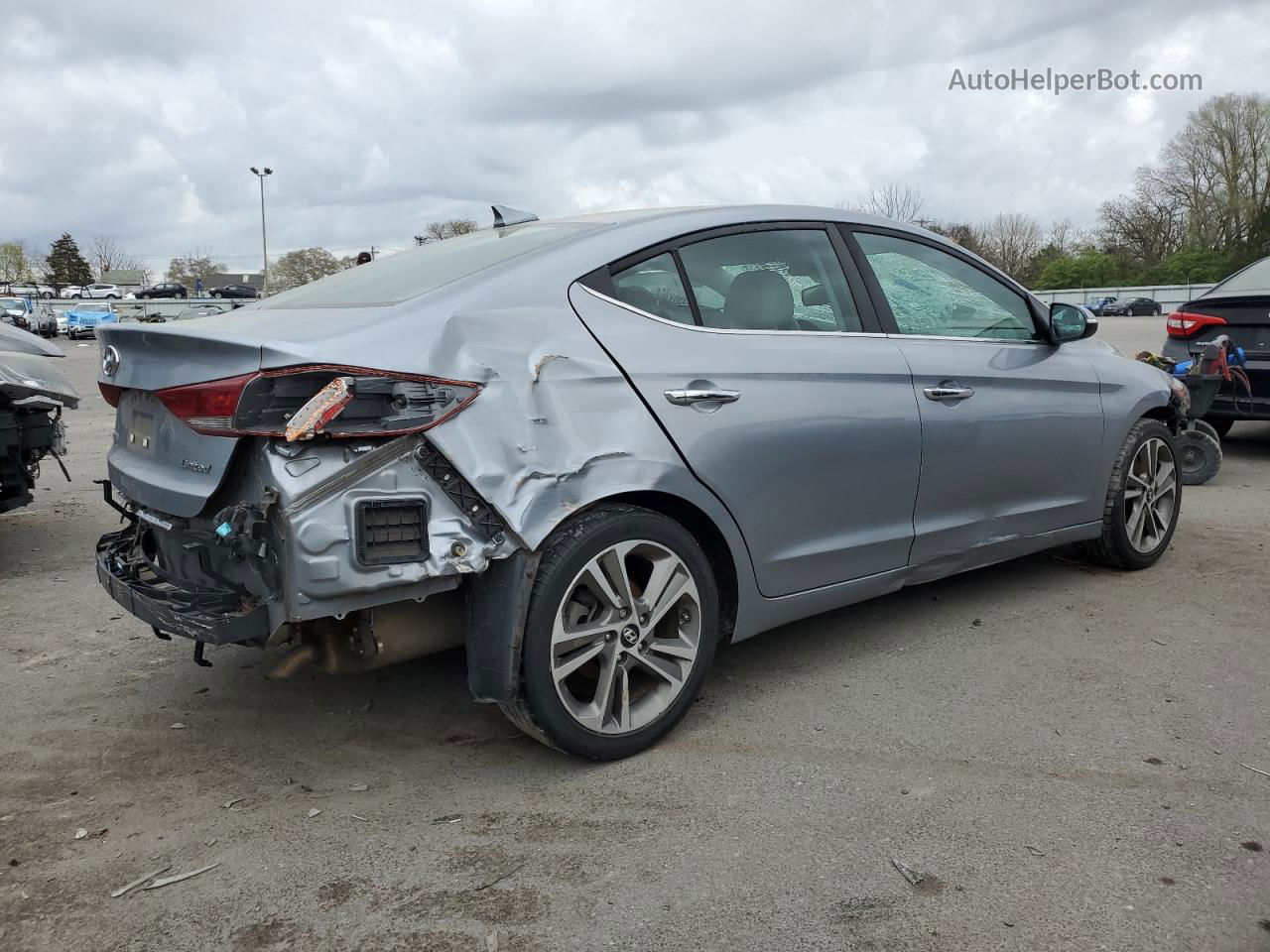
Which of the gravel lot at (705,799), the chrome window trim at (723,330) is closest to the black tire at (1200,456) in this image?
the gravel lot at (705,799)

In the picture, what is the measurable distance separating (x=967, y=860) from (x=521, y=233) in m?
2.43

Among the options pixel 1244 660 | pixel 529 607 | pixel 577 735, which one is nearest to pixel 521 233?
pixel 529 607

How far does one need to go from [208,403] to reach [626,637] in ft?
4.37

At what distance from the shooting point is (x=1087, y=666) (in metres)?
3.81

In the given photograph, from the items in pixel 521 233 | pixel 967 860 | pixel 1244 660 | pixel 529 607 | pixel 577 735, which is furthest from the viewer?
pixel 1244 660

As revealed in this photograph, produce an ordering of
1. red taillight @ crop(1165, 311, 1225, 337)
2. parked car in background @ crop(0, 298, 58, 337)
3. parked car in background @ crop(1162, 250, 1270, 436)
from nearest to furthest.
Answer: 1. parked car in background @ crop(1162, 250, 1270, 436)
2. red taillight @ crop(1165, 311, 1225, 337)
3. parked car in background @ crop(0, 298, 58, 337)

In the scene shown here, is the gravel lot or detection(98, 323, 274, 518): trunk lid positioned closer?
the gravel lot

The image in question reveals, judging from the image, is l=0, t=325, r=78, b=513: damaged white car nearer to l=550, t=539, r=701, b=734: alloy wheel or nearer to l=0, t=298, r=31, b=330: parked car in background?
l=550, t=539, r=701, b=734: alloy wheel

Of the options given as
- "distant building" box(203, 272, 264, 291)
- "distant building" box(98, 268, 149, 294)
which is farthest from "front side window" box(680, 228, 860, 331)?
"distant building" box(98, 268, 149, 294)

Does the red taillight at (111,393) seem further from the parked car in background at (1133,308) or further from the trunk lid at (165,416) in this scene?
the parked car in background at (1133,308)

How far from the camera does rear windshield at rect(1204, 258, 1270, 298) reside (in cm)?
770

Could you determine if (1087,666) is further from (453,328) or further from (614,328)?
(453,328)

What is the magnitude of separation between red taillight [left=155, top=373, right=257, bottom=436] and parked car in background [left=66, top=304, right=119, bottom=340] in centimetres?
4756

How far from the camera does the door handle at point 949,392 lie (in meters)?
3.80
